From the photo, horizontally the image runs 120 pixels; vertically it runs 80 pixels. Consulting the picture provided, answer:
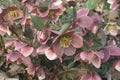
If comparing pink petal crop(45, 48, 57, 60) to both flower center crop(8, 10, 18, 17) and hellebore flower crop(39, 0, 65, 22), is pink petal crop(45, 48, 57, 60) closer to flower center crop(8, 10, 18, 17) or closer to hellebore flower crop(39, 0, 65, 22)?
hellebore flower crop(39, 0, 65, 22)

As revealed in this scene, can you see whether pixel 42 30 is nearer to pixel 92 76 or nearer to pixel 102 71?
pixel 92 76

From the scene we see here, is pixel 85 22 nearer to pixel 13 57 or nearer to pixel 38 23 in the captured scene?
pixel 38 23

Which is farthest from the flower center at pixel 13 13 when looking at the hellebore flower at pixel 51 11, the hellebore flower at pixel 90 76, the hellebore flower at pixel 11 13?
the hellebore flower at pixel 90 76

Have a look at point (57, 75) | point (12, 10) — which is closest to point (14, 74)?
point (57, 75)

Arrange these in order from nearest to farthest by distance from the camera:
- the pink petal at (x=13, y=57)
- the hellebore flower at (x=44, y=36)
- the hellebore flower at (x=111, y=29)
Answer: the hellebore flower at (x=44, y=36) → the pink petal at (x=13, y=57) → the hellebore flower at (x=111, y=29)

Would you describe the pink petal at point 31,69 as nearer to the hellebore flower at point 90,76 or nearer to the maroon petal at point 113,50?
the hellebore flower at point 90,76

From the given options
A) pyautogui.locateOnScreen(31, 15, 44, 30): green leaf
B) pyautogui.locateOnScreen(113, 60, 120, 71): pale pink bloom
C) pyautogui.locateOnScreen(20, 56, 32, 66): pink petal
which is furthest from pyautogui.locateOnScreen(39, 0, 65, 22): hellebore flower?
pyautogui.locateOnScreen(113, 60, 120, 71): pale pink bloom

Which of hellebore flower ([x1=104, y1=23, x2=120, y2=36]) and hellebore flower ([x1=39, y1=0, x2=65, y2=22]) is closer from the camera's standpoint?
hellebore flower ([x1=39, y1=0, x2=65, y2=22])

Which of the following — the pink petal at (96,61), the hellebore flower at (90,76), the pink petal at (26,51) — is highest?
the pink petal at (26,51)
